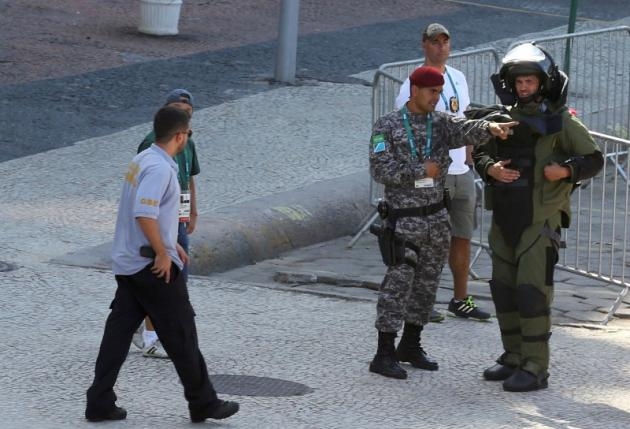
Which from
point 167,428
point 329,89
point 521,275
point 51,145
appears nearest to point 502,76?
point 521,275

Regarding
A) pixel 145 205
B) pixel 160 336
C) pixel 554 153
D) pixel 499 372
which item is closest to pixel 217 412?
pixel 160 336

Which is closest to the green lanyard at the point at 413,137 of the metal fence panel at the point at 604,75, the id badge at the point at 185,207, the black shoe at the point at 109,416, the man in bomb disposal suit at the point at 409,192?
the man in bomb disposal suit at the point at 409,192

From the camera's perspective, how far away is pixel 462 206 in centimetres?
909

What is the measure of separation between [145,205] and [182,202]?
4.55 ft

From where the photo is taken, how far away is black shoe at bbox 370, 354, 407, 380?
7.73 m

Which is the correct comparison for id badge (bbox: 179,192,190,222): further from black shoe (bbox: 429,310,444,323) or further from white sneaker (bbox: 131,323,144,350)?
black shoe (bbox: 429,310,444,323)

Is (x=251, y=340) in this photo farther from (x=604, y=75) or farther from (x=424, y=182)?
(x=604, y=75)

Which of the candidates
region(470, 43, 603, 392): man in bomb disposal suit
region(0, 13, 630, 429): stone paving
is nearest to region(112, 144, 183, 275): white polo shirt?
region(0, 13, 630, 429): stone paving

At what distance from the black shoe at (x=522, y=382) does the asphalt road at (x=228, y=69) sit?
594cm

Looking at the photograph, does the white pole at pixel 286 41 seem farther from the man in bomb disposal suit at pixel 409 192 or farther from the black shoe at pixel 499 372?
the black shoe at pixel 499 372

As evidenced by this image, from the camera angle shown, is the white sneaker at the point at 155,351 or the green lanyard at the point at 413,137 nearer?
the green lanyard at the point at 413,137

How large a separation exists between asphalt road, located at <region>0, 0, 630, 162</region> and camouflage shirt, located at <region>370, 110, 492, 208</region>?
208 inches

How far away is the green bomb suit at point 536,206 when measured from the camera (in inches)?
297

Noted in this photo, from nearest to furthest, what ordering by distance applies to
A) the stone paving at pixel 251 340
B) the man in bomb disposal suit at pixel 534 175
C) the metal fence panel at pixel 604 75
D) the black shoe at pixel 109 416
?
the black shoe at pixel 109 416 → the stone paving at pixel 251 340 → the man in bomb disposal suit at pixel 534 175 → the metal fence panel at pixel 604 75
